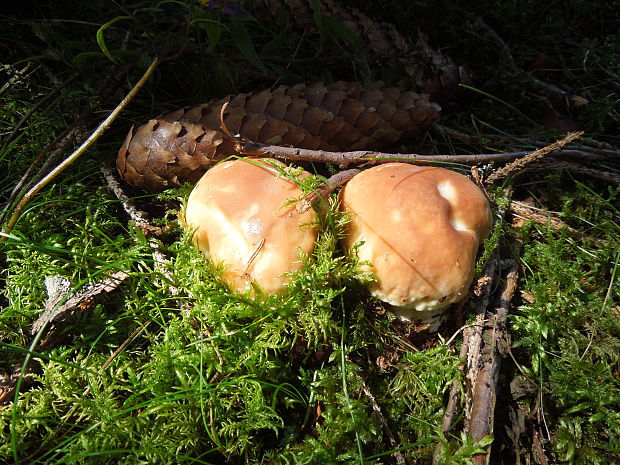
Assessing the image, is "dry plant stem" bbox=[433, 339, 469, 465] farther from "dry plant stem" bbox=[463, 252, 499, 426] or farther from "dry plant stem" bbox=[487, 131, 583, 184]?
"dry plant stem" bbox=[487, 131, 583, 184]

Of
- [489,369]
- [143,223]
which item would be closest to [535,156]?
[489,369]

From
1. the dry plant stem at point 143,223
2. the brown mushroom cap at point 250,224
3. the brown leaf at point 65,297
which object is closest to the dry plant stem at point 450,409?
the brown mushroom cap at point 250,224

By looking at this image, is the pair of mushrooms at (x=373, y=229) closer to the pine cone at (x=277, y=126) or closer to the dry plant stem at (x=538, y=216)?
the pine cone at (x=277, y=126)

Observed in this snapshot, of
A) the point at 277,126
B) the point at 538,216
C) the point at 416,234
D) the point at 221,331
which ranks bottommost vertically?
the point at 538,216

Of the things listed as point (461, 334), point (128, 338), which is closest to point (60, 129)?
point (128, 338)

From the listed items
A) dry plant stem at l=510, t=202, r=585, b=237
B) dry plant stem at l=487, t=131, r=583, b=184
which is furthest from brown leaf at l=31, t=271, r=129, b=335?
dry plant stem at l=510, t=202, r=585, b=237

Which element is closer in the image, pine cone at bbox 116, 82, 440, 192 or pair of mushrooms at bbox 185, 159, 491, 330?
pair of mushrooms at bbox 185, 159, 491, 330

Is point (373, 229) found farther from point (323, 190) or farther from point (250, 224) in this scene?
point (250, 224)
